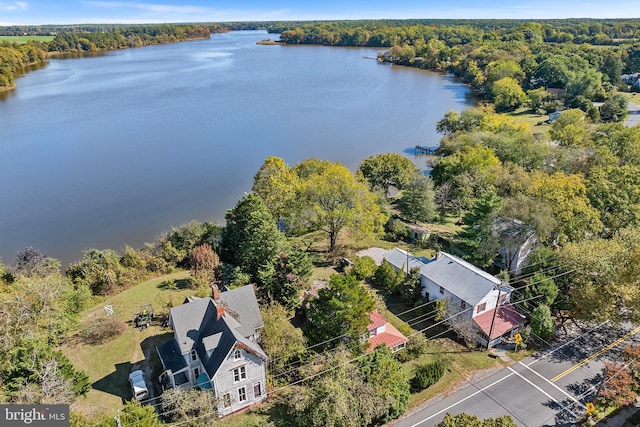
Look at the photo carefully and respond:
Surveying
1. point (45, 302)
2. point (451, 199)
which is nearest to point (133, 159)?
point (45, 302)

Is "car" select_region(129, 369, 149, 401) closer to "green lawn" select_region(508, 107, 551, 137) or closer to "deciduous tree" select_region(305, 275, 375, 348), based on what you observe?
"deciduous tree" select_region(305, 275, 375, 348)

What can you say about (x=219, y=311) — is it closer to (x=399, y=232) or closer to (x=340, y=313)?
(x=340, y=313)

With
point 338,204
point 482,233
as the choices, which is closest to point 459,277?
point 482,233

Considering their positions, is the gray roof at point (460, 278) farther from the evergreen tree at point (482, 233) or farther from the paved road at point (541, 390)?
the paved road at point (541, 390)

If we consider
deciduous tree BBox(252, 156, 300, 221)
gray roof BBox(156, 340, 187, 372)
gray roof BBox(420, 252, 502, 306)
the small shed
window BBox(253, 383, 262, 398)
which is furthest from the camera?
the small shed

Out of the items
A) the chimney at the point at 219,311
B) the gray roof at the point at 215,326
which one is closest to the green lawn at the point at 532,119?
the gray roof at the point at 215,326

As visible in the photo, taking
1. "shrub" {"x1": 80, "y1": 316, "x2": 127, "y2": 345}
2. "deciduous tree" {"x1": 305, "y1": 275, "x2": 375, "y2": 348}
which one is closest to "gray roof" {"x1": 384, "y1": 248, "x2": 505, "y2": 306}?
"deciduous tree" {"x1": 305, "y1": 275, "x2": 375, "y2": 348}
